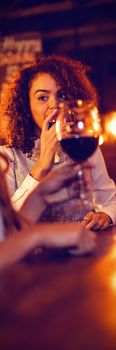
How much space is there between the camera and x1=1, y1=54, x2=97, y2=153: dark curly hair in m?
2.34

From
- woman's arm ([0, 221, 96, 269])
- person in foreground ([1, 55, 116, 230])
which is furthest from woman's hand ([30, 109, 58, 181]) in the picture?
woman's arm ([0, 221, 96, 269])

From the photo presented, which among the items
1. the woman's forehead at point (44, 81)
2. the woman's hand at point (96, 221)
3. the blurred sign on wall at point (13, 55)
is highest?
the blurred sign on wall at point (13, 55)

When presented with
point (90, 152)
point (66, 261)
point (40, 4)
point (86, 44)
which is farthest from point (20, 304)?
point (86, 44)

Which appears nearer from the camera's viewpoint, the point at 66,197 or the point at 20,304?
the point at 20,304

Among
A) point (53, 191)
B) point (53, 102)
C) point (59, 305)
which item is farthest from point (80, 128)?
point (53, 102)

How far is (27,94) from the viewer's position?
2.43 metres

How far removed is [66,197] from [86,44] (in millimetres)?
5335

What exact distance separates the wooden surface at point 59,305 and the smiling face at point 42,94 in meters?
1.41

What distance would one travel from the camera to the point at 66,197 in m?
1.05

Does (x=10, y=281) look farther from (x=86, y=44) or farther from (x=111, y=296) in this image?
(x=86, y=44)

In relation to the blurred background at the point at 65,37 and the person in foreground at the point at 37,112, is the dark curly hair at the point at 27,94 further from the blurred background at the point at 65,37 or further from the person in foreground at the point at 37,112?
the blurred background at the point at 65,37

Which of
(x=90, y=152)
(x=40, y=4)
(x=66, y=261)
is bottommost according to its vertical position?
(x=66, y=261)

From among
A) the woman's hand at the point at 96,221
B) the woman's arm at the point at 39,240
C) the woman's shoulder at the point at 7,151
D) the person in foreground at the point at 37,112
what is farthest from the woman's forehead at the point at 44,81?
the woman's arm at the point at 39,240

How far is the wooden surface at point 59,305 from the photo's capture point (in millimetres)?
432
